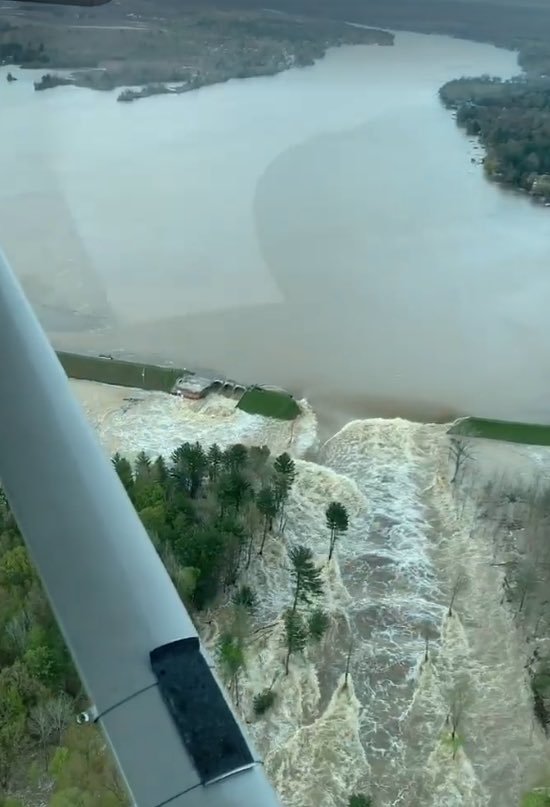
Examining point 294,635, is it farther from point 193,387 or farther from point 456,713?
point 193,387

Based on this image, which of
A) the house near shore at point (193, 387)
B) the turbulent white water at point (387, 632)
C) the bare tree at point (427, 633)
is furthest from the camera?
the house near shore at point (193, 387)

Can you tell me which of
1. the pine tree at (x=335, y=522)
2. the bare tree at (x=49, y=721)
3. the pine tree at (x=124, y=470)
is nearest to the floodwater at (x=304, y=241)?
the pine tree at (x=335, y=522)

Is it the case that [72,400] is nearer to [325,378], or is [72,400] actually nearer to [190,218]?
[325,378]

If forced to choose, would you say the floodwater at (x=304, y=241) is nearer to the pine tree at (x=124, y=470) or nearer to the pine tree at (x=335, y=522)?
the pine tree at (x=335, y=522)

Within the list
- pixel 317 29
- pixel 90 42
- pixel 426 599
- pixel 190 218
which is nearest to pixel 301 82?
pixel 317 29

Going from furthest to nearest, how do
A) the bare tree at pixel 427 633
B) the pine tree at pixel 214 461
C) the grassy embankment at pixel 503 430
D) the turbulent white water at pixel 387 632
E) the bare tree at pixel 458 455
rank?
the grassy embankment at pixel 503 430 < the bare tree at pixel 458 455 < the pine tree at pixel 214 461 < the bare tree at pixel 427 633 < the turbulent white water at pixel 387 632

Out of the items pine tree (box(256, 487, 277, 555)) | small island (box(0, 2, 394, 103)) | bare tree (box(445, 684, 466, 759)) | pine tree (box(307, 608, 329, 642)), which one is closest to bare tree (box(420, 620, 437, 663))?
bare tree (box(445, 684, 466, 759))

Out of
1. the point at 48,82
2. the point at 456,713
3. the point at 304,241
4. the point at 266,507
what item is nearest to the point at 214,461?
the point at 266,507
